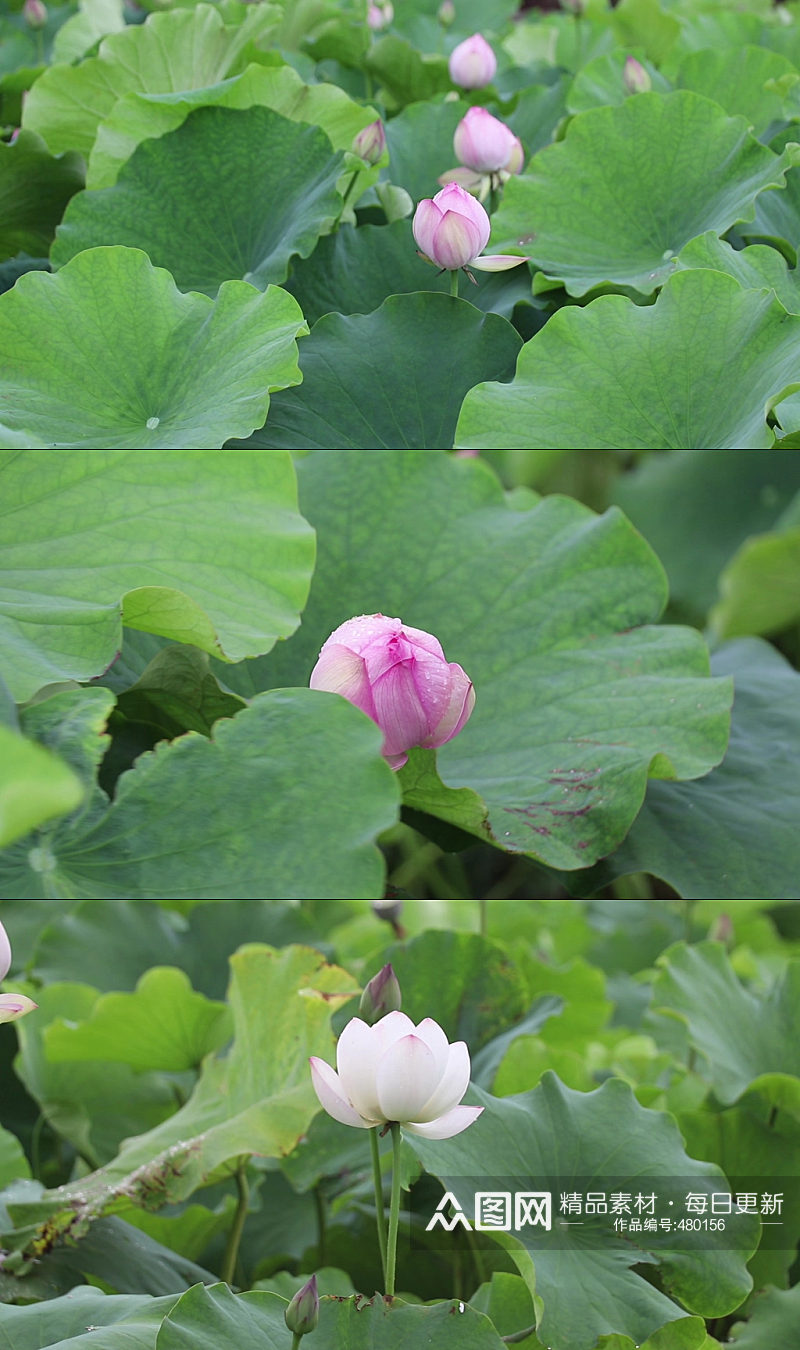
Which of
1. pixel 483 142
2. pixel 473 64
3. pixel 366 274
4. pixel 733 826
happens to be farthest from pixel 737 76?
pixel 733 826

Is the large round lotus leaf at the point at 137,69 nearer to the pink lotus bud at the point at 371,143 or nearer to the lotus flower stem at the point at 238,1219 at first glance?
the pink lotus bud at the point at 371,143

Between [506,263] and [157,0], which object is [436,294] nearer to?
[506,263]

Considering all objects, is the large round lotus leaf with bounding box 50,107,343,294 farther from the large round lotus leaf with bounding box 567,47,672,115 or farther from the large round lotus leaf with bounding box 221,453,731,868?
the large round lotus leaf with bounding box 567,47,672,115

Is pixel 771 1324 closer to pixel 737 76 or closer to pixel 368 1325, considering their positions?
pixel 368 1325

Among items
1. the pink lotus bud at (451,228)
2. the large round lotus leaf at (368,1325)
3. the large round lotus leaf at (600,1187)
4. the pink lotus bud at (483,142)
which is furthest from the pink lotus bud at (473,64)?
the large round lotus leaf at (368,1325)

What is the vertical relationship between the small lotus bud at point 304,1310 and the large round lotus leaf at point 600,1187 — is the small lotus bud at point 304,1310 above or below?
above

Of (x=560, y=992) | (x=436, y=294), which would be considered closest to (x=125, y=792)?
(x=436, y=294)

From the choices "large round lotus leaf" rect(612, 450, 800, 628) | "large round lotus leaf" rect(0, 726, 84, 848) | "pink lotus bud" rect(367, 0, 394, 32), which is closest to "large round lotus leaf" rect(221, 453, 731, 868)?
"large round lotus leaf" rect(0, 726, 84, 848)
